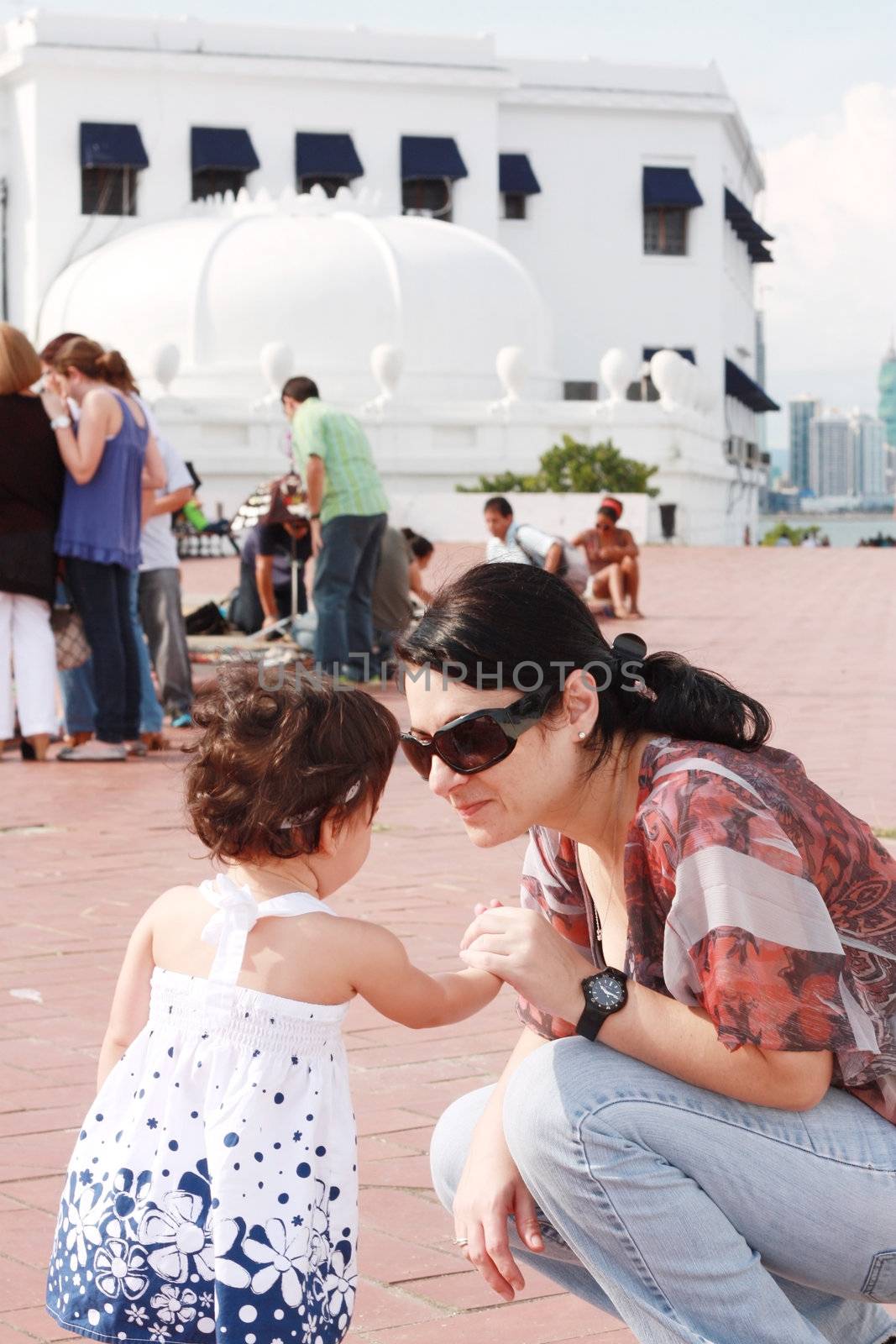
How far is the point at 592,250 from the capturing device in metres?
46.1

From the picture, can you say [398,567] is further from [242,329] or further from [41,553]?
[242,329]

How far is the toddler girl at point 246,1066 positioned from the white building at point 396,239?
26.1m

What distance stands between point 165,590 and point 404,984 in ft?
20.4

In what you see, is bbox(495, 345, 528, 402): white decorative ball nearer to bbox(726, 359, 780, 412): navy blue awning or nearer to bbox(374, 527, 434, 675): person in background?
bbox(726, 359, 780, 412): navy blue awning

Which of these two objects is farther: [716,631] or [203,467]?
[203,467]

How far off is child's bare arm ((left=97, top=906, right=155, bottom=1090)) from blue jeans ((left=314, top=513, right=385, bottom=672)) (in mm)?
6672

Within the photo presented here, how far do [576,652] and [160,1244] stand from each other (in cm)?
88

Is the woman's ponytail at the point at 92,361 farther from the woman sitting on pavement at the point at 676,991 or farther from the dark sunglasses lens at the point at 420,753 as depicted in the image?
the woman sitting on pavement at the point at 676,991

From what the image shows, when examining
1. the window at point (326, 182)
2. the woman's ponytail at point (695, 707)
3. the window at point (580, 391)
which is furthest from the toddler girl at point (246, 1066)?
the window at point (580, 391)

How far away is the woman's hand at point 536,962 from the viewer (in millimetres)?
2256

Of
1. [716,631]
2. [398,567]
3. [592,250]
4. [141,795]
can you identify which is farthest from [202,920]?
[592,250]

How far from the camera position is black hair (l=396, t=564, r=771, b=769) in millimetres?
2262

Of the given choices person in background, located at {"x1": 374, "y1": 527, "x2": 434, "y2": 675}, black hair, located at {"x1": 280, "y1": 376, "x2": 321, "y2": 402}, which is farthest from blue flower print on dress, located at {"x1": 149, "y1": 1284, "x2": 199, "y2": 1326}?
black hair, located at {"x1": 280, "y1": 376, "x2": 321, "y2": 402}

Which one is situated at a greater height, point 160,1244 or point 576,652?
A: point 576,652
